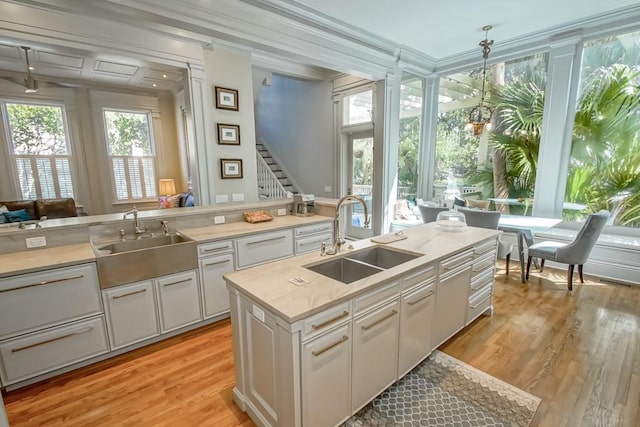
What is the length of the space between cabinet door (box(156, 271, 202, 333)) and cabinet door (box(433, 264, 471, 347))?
6.63ft

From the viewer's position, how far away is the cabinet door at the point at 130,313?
2178 mm

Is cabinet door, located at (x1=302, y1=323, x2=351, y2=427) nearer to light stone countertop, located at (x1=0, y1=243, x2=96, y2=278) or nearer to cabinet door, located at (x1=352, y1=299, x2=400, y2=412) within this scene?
cabinet door, located at (x1=352, y1=299, x2=400, y2=412)

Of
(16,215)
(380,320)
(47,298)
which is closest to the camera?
(380,320)

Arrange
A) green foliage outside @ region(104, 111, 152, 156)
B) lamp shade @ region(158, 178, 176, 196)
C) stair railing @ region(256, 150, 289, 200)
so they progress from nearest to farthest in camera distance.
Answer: stair railing @ region(256, 150, 289, 200)
green foliage outside @ region(104, 111, 152, 156)
lamp shade @ region(158, 178, 176, 196)

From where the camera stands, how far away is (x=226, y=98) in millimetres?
3559

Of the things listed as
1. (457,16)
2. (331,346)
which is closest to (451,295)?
(331,346)

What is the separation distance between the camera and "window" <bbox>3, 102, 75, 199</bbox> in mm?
5320

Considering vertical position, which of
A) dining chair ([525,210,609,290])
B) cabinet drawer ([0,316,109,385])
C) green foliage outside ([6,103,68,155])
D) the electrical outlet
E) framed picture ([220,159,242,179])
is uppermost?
green foliage outside ([6,103,68,155])

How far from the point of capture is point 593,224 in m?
3.13

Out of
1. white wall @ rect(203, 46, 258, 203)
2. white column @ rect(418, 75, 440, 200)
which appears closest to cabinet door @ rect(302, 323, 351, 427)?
white wall @ rect(203, 46, 258, 203)

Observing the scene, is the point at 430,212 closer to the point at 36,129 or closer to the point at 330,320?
the point at 330,320

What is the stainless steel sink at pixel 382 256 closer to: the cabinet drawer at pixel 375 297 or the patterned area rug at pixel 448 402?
the cabinet drawer at pixel 375 297

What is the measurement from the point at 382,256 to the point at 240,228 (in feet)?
4.97

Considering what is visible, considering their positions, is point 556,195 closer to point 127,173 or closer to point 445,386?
point 445,386
